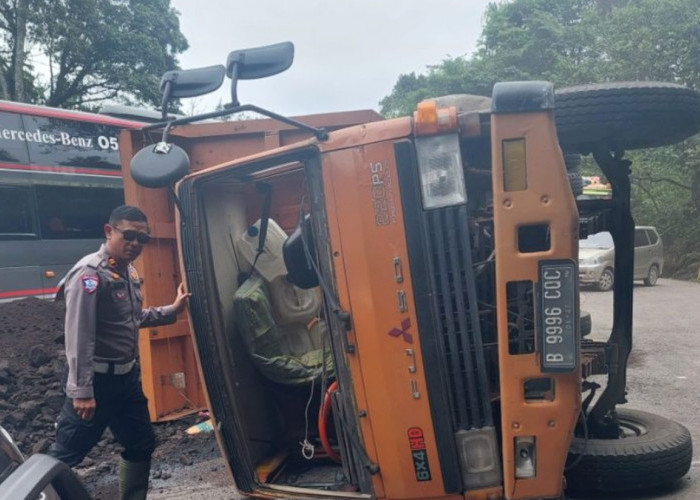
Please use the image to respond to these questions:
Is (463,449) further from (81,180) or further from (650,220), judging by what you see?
(650,220)

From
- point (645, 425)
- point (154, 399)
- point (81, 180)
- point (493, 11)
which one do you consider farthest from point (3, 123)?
point (493, 11)

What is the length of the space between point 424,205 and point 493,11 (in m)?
30.3

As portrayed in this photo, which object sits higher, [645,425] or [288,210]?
[288,210]

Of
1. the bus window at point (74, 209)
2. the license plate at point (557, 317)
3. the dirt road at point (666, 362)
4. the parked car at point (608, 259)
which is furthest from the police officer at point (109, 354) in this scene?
the parked car at point (608, 259)

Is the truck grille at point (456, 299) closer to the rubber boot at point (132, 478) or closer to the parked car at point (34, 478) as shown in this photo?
the parked car at point (34, 478)

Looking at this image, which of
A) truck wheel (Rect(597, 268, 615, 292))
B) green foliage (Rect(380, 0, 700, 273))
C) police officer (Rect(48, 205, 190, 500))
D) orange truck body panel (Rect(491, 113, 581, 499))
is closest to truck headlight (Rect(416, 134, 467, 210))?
orange truck body panel (Rect(491, 113, 581, 499))

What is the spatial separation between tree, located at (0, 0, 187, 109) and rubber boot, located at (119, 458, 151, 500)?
57.9 feet

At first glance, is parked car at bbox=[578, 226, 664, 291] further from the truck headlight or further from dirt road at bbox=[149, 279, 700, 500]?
the truck headlight

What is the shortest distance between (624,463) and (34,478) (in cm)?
276

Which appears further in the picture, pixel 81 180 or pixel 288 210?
pixel 81 180

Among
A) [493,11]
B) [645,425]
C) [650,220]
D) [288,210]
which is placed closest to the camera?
[645,425]

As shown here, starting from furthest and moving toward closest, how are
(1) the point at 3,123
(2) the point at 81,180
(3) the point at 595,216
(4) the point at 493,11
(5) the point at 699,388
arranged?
(4) the point at 493,11, (2) the point at 81,180, (1) the point at 3,123, (5) the point at 699,388, (3) the point at 595,216

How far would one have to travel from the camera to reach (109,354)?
3367mm

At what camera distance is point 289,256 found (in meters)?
3.20
